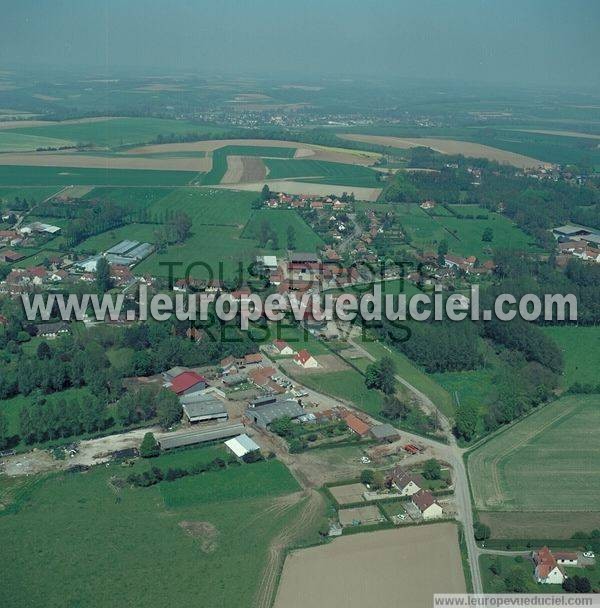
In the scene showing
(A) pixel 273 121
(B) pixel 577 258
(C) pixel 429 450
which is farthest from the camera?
(A) pixel 273 121

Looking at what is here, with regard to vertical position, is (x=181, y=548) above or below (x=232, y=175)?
below

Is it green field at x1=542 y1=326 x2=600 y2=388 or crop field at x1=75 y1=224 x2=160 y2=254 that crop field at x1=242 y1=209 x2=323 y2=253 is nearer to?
crop field at x1=75 y1=224 x2=160 y2=254

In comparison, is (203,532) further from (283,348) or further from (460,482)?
(283,348)

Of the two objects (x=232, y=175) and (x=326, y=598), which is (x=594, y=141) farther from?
(x=326, y=598)

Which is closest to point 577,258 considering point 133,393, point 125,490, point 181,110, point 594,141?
point 133,393

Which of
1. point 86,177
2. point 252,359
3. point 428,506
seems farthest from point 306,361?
point 86,177

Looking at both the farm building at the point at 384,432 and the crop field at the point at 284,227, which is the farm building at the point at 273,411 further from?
the crop field at the point at 284,227

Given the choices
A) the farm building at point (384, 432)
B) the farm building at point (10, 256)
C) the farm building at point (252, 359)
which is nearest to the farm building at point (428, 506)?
the farm building at point (384, 432)

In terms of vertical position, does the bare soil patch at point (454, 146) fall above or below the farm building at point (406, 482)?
above
